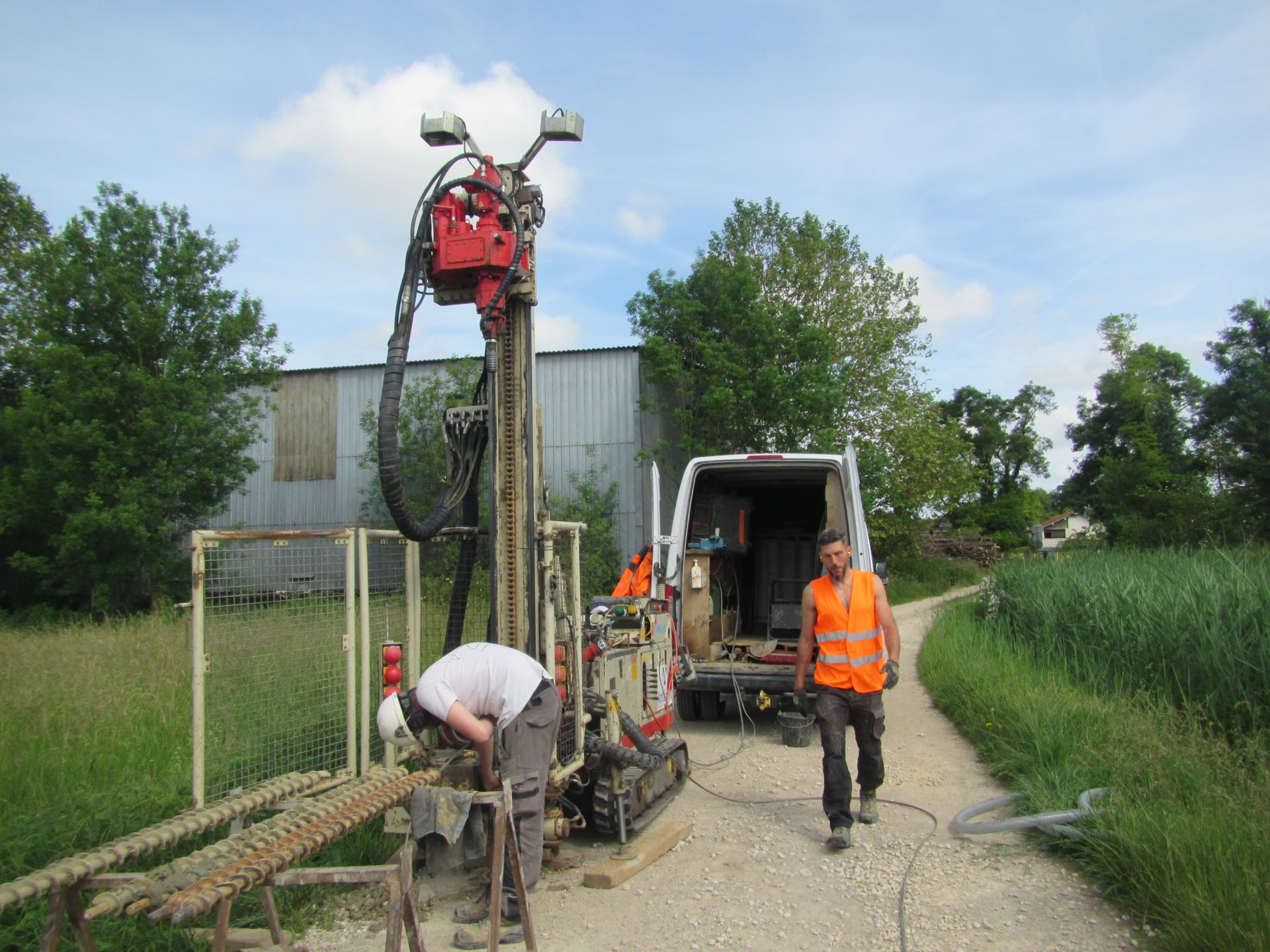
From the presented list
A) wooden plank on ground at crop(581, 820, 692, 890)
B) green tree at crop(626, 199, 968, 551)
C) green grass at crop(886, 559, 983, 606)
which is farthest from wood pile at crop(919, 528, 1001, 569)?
wooden plank on ground at crop(581, 820, 692, 890)

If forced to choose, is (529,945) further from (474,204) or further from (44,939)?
(474,204)

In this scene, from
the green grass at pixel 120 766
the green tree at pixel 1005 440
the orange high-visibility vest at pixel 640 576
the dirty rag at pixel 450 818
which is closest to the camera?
the dirty rag at pixel 450 818

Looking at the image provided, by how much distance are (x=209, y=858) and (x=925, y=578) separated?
27.9 metres

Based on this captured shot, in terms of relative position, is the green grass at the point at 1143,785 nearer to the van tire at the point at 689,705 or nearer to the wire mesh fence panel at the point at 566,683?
the van tire at the point at 689,705

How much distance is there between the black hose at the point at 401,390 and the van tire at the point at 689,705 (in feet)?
14.1

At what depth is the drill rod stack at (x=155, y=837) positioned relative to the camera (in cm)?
299

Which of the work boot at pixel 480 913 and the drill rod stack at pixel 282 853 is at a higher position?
the drill rod stack at pixel 282 853

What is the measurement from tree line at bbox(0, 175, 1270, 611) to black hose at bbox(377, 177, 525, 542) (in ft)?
44.1

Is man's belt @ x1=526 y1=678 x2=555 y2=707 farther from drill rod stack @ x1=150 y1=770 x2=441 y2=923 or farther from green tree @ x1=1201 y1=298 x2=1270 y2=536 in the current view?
green tree @ x1=1201 y1=298 x2=1270 y2=536

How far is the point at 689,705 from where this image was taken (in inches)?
356

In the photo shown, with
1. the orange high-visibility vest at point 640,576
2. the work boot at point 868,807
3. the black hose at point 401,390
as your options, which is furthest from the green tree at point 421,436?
the work boot at point 868,807

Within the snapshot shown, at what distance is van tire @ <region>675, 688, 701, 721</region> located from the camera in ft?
29.5

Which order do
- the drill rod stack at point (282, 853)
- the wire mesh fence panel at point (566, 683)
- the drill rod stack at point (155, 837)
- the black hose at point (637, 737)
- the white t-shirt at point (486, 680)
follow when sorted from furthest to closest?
1. the black hose at point (637, 737)
2. the wire mesh fence panel at point (566, 683)
3. the white t-shirt at point (486, 680)
4. the drill rod stack at point (155, 837)
5. the drill rod stack at point (282, 853)

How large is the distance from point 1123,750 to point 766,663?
11.2ft
